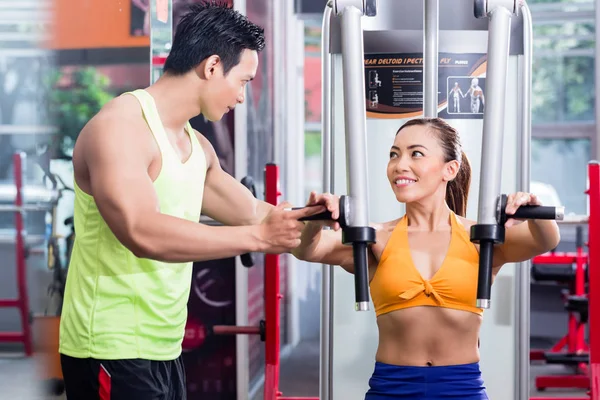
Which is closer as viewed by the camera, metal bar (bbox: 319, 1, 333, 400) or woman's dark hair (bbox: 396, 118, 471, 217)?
woman's dark hair (bbox: 396, 118, 471, 217)

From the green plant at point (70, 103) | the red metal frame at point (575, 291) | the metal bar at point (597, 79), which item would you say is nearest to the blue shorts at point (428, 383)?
the green plant at point (70, 103)

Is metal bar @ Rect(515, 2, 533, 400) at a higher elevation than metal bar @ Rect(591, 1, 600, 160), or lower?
lower

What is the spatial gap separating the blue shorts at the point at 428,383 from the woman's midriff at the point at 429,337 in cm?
3

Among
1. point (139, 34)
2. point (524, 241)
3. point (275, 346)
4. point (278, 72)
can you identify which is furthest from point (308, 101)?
point (524, 241)

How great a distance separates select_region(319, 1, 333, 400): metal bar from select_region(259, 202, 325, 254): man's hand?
1441mm

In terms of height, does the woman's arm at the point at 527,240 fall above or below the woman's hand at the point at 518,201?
below

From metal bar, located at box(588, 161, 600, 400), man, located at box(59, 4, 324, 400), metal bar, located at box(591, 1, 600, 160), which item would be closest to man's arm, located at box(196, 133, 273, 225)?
man, located at box(59, 4, 324, 400)

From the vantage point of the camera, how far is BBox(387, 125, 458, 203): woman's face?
212 cm

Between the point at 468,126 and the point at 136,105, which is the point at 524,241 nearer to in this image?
the point at 136,105

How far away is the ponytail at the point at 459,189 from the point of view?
7.91 feet

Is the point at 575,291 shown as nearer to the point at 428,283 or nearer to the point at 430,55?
the point at 430,55

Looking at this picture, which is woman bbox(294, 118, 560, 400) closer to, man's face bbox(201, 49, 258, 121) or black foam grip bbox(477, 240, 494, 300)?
man's face bbox(201, 49, 258, 121)

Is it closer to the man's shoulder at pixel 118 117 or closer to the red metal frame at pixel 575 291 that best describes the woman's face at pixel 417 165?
the man's shoulder at pixel 118 117

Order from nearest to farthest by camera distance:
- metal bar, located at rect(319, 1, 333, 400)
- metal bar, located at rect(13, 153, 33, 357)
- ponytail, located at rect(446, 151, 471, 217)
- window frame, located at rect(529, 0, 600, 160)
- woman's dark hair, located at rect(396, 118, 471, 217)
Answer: woman's dark hair, located at rect(396, 118, 471, 217) → ponytail, located at rect(446, 151, 471, 217) → metal bar, located at rect(319, 1, 333, 400) → metal bar, located at rect(13, 153, 33, 357) → window frame, located at rect(529, 0, 600, 160)
